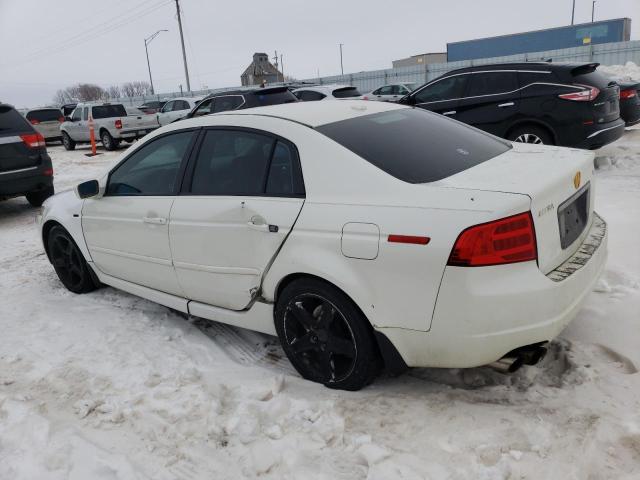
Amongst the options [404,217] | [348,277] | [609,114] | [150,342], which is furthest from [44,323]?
[609,114]

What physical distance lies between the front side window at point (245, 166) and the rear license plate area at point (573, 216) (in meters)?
1.39

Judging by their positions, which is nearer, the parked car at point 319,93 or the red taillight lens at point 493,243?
the red taillight lens at point 493,243

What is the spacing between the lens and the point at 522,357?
2.75 meters

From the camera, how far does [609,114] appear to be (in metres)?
7.89

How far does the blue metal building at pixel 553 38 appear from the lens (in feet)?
147

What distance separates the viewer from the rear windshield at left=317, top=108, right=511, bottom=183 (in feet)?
9.46

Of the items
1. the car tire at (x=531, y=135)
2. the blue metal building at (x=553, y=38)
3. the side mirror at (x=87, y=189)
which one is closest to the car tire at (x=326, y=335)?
the side mirror at (x=87, y=189)

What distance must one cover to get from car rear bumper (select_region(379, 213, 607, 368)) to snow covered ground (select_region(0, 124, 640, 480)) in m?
0.40

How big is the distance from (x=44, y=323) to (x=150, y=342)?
1100 mm

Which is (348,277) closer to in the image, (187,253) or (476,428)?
(476,428)

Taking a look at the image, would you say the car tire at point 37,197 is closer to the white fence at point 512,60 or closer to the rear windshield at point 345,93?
the rear windshield at point 345,93

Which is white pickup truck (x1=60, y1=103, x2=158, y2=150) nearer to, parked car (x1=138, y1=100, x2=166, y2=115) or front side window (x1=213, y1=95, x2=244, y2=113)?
parked car (x1=138, y1=100, x2=166, y2=115)

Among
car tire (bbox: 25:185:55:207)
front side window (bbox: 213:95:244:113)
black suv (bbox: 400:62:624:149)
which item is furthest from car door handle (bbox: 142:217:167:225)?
front side window (bbox: 213:95:244:113)

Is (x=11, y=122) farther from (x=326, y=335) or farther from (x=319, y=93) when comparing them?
(x=319, y=93)
